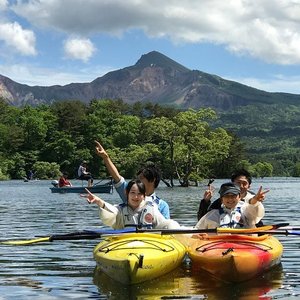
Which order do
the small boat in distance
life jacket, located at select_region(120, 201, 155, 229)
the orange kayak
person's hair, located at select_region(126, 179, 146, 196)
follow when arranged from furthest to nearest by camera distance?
the small boat in distance
life jacket, located at select_region(120, 201, 155, 229)
person's hair, located at select_region(126, 179, 146, 196)
the orange kayak

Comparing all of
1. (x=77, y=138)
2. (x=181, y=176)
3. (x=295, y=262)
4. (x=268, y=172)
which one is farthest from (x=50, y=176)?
(x=295, y=262)

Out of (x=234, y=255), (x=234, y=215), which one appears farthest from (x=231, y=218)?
(x=234, y=255)

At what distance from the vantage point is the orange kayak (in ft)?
28.0

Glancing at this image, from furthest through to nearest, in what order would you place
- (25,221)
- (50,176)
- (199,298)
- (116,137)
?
1. (116,137)
2. (50,176)
3. (25,221)
4. (199,298)

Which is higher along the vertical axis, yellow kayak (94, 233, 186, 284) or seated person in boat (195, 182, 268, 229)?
seated person in boat (195, 182, 268, 229)

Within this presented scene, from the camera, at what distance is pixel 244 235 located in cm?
940

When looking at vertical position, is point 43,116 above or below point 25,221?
above

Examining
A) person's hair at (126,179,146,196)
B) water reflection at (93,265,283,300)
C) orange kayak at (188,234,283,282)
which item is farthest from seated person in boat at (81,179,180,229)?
water reflection at (93,265,283,300)

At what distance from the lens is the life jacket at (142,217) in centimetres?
981

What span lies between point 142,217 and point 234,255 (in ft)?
6.32

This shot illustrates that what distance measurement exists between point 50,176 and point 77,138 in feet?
39.6

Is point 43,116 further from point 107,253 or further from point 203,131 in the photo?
point 107,253

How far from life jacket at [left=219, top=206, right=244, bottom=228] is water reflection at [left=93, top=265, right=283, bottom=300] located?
95cm

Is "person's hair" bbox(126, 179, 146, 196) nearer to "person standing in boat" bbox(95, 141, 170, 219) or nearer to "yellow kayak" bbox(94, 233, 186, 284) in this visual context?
"person standing in boat" bbox(95, 141, 170, 219)
